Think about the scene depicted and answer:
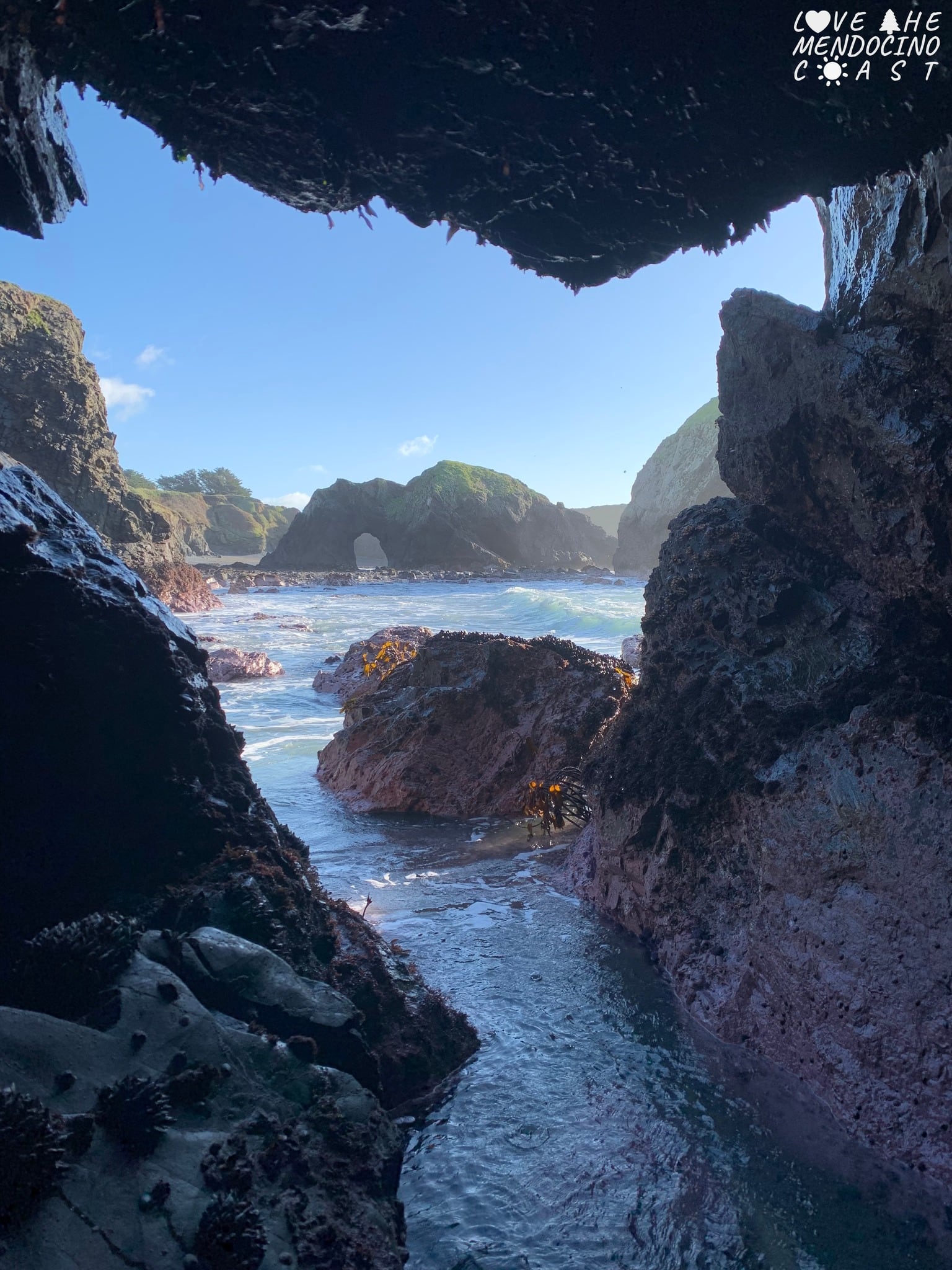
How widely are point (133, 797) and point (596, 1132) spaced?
208 centimetres

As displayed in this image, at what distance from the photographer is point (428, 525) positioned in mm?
53406

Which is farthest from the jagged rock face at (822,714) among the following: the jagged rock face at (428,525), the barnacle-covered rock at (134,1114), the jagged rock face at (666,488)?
the jagged rock face at (666,488)

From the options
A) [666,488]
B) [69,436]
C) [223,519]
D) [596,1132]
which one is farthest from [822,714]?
[223,519]

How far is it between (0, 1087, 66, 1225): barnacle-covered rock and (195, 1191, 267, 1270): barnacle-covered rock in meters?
0.35

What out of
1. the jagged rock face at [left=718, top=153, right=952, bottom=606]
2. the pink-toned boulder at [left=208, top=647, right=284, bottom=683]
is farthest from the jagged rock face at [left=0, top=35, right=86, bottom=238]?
the pink-toned boulder at [left=208, top=647, right=284, bottom=683]

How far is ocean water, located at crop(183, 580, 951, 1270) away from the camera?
2.20 m

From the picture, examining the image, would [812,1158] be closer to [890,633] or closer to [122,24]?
[890,633]

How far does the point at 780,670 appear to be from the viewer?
3727mm

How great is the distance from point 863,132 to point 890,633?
198cm

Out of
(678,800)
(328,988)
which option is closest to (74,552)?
(328,988)

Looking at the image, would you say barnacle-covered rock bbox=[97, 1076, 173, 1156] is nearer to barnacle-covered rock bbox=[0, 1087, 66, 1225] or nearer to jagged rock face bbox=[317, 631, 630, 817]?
barnacle-covered rock bbox=[0, 1087, 66, 1225]

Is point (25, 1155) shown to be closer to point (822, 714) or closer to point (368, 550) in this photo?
point (822, 714)

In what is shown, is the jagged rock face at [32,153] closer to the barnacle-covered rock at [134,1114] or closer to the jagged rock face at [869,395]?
the barnacle-covered rock at [134,1114]

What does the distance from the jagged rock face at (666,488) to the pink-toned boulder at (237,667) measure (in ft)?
138
